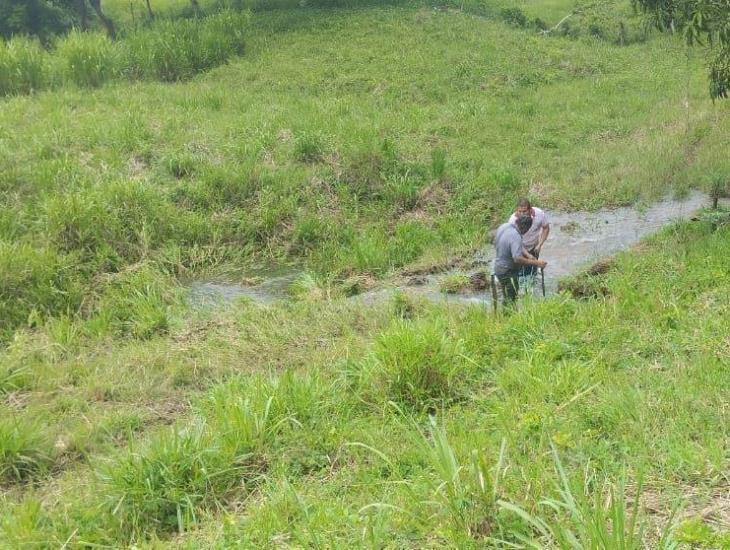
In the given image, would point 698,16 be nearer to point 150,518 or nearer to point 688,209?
point 688,209

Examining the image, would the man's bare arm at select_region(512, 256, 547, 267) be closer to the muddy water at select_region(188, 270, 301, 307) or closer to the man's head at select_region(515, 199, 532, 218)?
the man's head at select_region(515, 199, 532, 218)

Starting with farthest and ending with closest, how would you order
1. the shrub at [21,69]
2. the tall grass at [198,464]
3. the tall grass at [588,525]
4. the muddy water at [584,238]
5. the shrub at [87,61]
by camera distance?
1. the shrub at [87,61]
2. the shrub at [21,69]
3. the muddy water at [584,238]
4. the tall grass at [198,464]
5. the tall grass at [588,525]

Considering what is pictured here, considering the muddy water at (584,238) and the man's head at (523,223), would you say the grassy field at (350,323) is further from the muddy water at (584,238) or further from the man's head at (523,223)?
the man's head at (523,223)

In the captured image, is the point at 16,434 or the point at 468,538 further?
the point at 16,434

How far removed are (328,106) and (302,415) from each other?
37.6 ft

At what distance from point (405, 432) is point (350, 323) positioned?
2.92 meters

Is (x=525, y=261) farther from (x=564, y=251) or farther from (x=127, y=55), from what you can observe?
(x=127, y=55)

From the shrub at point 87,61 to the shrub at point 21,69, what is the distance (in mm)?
555

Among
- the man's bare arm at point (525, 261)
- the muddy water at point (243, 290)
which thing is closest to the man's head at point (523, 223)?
the man's bare arm at point (525, 261)

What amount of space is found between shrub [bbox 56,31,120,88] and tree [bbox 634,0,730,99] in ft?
44.9

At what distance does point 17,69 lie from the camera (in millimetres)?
15844

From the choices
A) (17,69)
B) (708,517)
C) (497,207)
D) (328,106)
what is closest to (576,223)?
(497,207)

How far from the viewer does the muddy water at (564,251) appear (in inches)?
340

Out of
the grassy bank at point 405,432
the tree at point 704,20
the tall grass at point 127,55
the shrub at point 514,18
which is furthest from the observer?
the shrub at point 514,18
